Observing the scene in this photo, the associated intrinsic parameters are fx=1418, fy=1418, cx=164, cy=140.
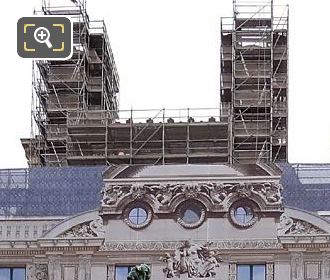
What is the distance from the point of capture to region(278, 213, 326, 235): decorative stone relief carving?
34.8 meters

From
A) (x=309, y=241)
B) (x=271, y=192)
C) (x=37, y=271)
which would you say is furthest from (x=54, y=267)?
(x=309, y=241)

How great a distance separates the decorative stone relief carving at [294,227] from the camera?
34812 mm

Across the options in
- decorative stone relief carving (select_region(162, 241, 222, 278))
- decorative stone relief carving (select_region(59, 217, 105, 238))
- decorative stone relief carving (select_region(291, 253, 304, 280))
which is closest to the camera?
decorative stone relief carving (select_region(291, 253, 304, 280))

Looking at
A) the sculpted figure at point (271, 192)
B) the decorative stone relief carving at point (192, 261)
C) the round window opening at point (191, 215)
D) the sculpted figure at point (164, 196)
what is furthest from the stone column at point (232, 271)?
the sculpted figure at point (164, 196)

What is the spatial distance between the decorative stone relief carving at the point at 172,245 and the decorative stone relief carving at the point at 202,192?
938 millimetres

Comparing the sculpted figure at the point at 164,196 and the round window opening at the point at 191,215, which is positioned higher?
the sculpted figure at the point at 164,196

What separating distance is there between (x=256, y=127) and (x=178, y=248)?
9985 millimetres

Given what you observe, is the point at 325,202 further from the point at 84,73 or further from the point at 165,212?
the point at 84,73

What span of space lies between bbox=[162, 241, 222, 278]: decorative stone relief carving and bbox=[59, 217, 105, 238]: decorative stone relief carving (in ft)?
5.80

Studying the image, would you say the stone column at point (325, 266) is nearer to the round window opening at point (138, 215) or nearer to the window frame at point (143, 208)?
the window frame at point (143, 208)

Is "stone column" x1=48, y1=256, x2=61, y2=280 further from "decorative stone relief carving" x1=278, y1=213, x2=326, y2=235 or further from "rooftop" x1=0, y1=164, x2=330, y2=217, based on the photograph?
"decorative stone relief carving" x1=278, y1=213, x2=326, y2=235

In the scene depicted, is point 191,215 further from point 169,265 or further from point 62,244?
point 62,244

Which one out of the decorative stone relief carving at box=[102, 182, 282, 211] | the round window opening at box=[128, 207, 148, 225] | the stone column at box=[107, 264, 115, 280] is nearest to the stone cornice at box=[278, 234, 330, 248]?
the decorative stone relief carving at box=[102, 182, 282, 211]

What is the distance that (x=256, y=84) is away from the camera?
149 ft
